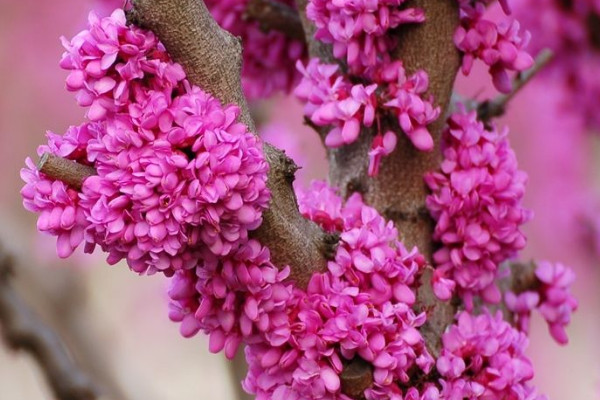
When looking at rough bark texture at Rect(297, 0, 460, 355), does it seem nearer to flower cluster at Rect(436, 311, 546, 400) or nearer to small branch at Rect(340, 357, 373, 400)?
flower cluster at Rect(436, 311, 546, 400)

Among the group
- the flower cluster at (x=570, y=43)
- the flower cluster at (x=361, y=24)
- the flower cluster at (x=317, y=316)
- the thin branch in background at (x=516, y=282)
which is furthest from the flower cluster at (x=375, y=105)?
the flower cluster at (x=570, y=43)

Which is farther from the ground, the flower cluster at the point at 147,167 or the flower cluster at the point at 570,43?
the flower cluster at the point at 147,167

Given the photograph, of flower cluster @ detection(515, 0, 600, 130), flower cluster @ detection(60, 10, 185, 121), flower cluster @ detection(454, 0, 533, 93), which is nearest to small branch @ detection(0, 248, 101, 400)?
flower cluster @ detection(60, 10, 185, 121)

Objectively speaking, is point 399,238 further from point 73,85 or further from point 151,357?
point 151,357

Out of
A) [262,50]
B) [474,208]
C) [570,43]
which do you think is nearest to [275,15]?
[262,50]

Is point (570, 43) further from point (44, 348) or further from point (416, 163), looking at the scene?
point (44, 348)

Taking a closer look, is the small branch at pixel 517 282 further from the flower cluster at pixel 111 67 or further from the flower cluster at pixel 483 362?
the flower cluster at pixel 111 67
